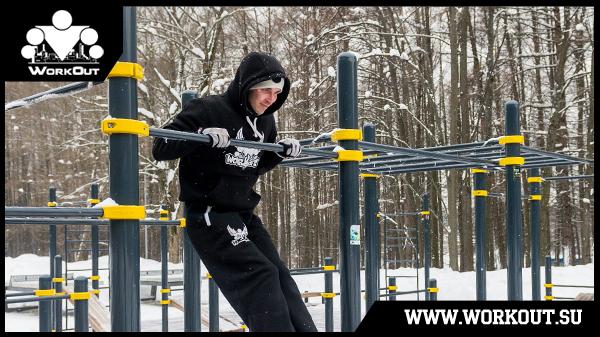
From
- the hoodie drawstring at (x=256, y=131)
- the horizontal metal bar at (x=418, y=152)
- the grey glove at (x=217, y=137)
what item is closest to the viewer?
the grey glove at (x=217, y=137)

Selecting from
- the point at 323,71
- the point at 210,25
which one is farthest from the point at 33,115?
the point at 323,71

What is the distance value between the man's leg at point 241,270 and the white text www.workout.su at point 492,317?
0.91 m

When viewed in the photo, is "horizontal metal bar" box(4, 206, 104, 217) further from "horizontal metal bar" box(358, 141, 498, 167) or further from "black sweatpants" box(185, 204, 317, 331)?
"horizontal metal bar" box(358, 141, 498, 167)

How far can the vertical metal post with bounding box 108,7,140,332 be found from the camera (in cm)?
Answer: 287

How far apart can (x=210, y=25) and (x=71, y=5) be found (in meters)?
16.5

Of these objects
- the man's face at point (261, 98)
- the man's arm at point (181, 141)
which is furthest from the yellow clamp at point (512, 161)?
the man's arm at point (181, 141)

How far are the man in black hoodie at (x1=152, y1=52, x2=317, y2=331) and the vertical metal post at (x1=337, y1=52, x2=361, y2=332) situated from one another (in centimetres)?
70

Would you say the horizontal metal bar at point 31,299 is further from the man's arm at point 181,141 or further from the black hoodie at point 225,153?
the man's arm at point 181,141

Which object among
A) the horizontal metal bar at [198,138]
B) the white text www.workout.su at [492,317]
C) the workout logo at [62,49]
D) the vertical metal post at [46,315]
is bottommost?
the vertical metal post at [46,315]

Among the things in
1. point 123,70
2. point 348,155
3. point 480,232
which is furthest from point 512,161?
point 123,70

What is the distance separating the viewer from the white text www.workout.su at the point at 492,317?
2.71 metres

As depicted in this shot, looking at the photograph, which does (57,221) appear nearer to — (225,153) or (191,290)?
(225,153)

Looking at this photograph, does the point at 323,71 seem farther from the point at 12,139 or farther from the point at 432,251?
the point at 12,139

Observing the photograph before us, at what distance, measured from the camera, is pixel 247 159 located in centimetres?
375
